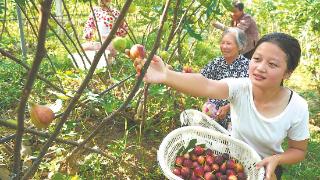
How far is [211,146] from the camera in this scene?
7.03 feet

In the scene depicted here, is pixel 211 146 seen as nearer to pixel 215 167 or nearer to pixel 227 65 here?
pixel 215 167

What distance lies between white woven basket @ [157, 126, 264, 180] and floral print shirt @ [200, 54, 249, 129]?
2.55ft

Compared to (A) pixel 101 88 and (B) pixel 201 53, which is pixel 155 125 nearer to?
(A) pixel 101 88

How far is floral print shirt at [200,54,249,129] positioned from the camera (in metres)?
2.85

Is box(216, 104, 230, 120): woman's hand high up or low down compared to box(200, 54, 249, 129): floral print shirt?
down

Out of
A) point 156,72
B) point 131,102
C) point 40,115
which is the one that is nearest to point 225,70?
point 131,102

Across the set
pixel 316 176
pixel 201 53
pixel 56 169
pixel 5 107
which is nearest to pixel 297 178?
pixel 316 176

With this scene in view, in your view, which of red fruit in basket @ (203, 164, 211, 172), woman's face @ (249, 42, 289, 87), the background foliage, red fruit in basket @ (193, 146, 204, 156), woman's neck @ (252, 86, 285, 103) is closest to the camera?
woman's face @ (249, 42, 289, 87)

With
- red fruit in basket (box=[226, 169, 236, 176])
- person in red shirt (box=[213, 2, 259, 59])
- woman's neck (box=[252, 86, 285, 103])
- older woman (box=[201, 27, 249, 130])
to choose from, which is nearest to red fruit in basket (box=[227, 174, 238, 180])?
red fruit in basket (box=[226, 169, 236, 176])

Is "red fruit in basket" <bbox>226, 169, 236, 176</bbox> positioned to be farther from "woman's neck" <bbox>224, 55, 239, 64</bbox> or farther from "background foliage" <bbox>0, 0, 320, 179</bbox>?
"woman's neck" <bbox>224, 55, 239, 64</bbox>

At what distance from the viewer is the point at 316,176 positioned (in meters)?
2.71

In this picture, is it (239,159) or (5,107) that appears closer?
(239,159)

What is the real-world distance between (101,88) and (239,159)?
5.61ft

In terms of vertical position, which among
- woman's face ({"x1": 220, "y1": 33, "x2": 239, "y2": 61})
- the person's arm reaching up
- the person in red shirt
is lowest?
the person's arm reaching up
